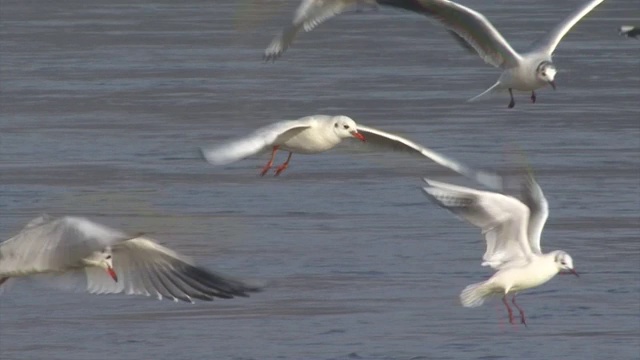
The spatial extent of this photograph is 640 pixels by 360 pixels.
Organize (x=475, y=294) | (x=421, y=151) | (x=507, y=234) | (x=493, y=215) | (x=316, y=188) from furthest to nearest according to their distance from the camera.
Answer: (x=316, y=188) → (x=421, y=151) → (x=507, y=234) → (x=493, y=215) → (x=475, y=294)

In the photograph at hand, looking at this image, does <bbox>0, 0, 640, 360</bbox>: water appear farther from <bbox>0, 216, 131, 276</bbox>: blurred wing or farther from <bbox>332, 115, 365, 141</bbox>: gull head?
<bbox>332, 115, 365, 141</bbox>: gull head

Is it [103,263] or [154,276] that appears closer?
[103,263]

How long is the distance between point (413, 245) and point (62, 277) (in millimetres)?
4444

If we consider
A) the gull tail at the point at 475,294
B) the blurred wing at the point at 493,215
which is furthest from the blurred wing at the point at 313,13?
the gull tail at the point at 475,294

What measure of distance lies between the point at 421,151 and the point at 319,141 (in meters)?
0.53

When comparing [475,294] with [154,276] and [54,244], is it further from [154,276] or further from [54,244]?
[54,244]

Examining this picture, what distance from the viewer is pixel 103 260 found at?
7.66 m

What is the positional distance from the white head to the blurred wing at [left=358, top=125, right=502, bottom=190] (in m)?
2.23

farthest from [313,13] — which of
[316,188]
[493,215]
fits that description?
[316,188]

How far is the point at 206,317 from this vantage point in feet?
34.1

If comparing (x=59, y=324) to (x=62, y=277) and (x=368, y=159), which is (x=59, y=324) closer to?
(x=62, y=277)

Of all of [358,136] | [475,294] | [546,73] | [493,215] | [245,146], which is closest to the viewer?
[245,146]

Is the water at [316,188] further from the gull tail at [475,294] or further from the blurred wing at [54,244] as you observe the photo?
the blurred wing at [54,244]

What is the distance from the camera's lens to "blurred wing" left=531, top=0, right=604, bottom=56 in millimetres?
11859
